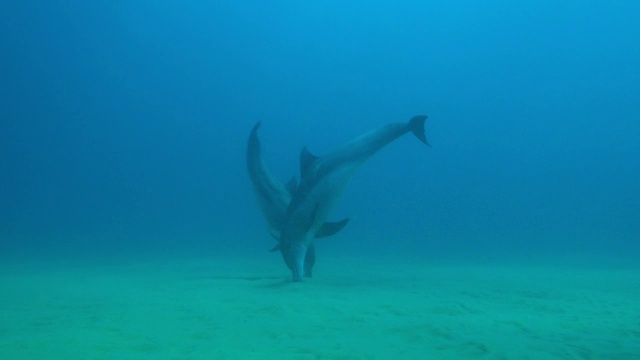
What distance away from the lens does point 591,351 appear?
15.9 ft

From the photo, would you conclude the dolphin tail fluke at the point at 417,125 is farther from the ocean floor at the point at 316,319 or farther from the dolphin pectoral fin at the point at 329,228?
the ocean floor at the point at 316,319

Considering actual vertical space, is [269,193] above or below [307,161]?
below

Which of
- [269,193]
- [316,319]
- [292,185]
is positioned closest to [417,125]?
[292,185]

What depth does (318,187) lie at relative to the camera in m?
9.63

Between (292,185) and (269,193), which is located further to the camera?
(292,185)

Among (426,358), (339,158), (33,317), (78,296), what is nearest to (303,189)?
(339,158)

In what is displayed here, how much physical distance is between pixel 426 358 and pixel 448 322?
161 cm

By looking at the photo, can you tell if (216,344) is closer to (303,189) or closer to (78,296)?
(78,296)

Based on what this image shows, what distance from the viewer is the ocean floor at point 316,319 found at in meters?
4.84

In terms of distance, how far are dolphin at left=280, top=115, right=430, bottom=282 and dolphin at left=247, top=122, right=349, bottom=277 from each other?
25 centimetres

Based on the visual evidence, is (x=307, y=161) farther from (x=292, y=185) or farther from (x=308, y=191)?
(x=292, y=185)

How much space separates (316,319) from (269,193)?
477 cm

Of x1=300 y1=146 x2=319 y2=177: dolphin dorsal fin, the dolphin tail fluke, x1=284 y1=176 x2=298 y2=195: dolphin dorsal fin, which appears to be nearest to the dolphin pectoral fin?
x1=300 y1=146 x2=319 y2=177: dolphin dorsal fin

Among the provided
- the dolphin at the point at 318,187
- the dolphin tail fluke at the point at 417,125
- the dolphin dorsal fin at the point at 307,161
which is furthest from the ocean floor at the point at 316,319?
the dolphin tail fluke at the point at 417,125
